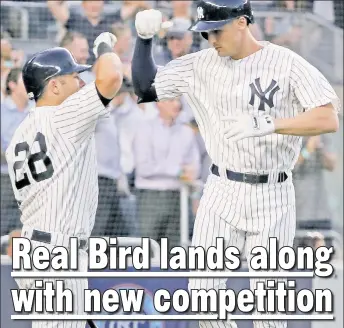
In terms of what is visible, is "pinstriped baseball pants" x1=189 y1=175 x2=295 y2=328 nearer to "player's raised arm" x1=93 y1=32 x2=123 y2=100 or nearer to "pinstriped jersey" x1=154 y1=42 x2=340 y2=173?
"pinstriped jersey" x1=154 y1=42 x2=340 y2=173

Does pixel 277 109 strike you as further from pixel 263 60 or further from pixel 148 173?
pixel 148 173

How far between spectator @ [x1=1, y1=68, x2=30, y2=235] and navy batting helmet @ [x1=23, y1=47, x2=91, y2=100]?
10.3 feet

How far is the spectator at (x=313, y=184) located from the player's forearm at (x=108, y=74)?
361cm

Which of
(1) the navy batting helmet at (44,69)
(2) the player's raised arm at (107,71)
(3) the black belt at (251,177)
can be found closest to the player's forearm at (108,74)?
(2) the player's raised arm at (107,71)

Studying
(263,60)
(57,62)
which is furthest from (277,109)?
(57,62)

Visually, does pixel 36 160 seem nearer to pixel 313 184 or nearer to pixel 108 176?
pixel 108 176

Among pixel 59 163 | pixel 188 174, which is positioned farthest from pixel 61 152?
pixel 188 174

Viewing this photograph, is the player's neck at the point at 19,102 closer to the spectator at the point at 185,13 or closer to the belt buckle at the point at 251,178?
the spectator at the point at 185,13

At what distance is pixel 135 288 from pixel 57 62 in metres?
2.59

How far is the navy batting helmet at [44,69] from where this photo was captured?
5574 mm

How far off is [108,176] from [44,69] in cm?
325

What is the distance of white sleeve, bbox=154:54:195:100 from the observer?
5777mm

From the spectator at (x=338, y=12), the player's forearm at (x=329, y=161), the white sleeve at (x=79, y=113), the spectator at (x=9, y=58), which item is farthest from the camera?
the spectator at (x=338, y=12)

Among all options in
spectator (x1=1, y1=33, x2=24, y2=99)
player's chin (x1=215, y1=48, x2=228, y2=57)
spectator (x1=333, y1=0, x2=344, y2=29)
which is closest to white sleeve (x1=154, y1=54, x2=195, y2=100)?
player's chin (x1=215, y1=48, x2=228, y2=57)
